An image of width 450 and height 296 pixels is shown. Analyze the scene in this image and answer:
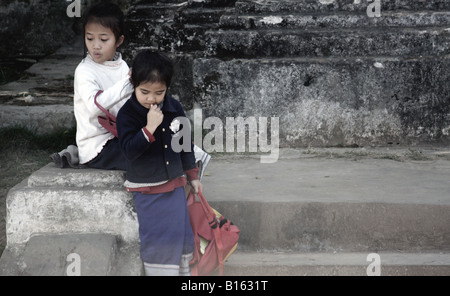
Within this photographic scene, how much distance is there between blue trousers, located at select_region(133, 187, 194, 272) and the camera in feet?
9.87

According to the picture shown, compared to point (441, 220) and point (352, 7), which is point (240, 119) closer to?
point (352, 7)

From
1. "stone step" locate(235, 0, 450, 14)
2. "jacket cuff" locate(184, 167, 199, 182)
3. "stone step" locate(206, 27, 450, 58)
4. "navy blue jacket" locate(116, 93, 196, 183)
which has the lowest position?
"jacket cuff" locate(184, 167, 199, 182)

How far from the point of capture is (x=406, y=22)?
15.9 feet

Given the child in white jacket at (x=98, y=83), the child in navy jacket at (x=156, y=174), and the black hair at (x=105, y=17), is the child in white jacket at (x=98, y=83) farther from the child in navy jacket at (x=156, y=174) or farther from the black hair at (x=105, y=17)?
the child in navy jacket at (x=156, y=174)

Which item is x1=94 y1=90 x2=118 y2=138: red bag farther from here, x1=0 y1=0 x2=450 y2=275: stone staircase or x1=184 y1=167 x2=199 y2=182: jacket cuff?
x1=184 y1=167 x2=199 y2=182: jacket cuff

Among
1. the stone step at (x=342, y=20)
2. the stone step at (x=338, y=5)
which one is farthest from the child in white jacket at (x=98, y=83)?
the stone step at (x=338, y=5)

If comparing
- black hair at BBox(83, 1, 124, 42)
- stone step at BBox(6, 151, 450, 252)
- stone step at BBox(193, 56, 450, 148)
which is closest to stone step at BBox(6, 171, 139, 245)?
stone step at BBox(6, 151, 450, 252)

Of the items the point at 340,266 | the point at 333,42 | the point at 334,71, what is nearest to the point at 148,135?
the point at 340,266

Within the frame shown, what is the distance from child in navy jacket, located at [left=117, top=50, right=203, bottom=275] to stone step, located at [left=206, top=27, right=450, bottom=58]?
5.90 feet

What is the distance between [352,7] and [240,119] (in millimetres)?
1082

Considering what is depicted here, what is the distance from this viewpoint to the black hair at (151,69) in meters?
2.94

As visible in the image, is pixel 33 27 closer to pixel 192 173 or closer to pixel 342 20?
pixel 342 20

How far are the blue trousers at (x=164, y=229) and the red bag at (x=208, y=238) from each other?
0.05 metres

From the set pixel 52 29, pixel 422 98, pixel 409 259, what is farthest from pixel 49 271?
pixel 52 29
